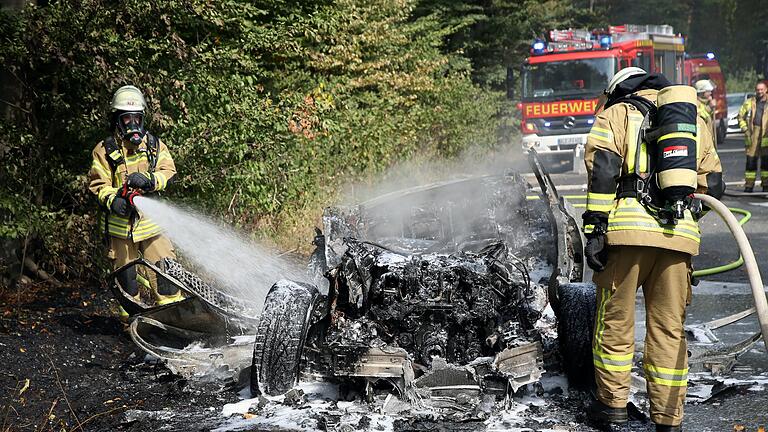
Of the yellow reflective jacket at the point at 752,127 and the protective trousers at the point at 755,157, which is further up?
the yellow reflective jacket at the point at 752,127

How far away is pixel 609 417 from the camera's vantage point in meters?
4.87

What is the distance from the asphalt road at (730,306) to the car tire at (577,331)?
0.64 meters

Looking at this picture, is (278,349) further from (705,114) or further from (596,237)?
(705,114)

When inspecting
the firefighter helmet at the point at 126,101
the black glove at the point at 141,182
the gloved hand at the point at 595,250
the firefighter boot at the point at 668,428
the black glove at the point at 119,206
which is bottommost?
the firefighter boot at the point at 668,428

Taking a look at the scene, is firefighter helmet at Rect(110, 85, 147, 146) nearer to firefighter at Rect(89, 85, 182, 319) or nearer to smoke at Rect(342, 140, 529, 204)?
firefighter at Rect(89, 85, 182, 319)

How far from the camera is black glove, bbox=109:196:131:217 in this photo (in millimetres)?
6578

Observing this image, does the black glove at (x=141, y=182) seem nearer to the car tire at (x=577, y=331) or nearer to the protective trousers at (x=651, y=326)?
the car tire at (x=577, y=331)

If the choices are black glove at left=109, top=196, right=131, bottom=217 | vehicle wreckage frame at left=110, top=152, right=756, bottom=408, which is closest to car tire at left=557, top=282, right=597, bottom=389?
vehicle wreckage frame at left=110, top=152, right=756, bottom=408

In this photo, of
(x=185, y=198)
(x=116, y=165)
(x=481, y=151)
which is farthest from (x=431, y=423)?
(x=481, y=151)

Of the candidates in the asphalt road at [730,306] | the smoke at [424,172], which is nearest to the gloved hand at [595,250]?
the asphalt road at [730,306]

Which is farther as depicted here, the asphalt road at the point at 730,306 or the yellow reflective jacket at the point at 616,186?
the asphalt road at the point at 730,306

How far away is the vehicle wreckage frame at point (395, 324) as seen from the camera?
5043mm

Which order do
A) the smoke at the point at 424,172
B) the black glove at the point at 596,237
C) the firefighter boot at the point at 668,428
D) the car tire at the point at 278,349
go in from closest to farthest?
1. the firefighter boot at the point at 668,428
2. the black glove at the point at 596,237
3. the car tire at the point at 278,349
4. the smoke at the point at 424,172

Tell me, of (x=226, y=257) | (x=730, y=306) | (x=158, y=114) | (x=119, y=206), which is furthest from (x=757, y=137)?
(x=119, y=206)
